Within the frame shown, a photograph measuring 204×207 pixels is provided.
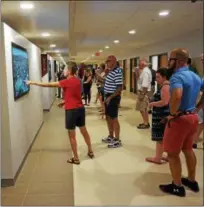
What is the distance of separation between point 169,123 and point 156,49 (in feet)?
18.6

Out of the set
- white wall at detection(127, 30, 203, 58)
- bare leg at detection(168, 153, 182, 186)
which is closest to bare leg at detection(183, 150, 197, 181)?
bare leg at detection(168, 153, 182, 186)

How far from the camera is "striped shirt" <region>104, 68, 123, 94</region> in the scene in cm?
319

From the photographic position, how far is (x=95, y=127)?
410 cm

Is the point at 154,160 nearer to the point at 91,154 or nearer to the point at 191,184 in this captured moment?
the point at 191,184

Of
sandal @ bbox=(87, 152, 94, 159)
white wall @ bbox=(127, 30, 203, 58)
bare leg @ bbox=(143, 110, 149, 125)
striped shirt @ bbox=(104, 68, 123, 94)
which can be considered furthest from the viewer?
white wall @ bbox=(127, 30, 203, 58)

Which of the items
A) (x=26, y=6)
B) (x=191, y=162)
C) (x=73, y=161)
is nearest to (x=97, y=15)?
(x=26, y=6)

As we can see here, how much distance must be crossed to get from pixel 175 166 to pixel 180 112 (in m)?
0.48

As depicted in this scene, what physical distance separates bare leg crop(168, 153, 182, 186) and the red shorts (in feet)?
0.26

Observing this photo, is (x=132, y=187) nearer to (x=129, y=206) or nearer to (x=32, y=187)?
(x=129, y=206)

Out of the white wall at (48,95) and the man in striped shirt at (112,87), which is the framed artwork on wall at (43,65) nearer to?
the white wall at (48,95)

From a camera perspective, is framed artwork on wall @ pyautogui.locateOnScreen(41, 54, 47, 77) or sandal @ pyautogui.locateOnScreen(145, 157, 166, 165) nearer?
sandal @ pyautogui.locateOnScreen(145, 157, 166, 165)

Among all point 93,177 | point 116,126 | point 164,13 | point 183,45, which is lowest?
point 93,177

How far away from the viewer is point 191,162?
2.23 metres

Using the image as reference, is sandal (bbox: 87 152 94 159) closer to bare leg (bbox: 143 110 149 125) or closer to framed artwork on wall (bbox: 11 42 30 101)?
framed artwork on wall (bbox: 11 42 30 101)
